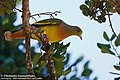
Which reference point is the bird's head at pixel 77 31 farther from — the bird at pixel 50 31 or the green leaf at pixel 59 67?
the green leaf at pixel 59 67

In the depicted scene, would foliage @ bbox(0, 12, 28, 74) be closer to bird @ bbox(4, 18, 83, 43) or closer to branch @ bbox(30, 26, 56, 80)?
bird @ bbox(4, 18, 83, 43)

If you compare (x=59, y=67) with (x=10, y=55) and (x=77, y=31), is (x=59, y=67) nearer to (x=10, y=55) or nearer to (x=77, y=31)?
(x=77, y=31)

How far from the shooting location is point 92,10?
1.64m

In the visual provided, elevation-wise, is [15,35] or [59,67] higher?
[15,35]

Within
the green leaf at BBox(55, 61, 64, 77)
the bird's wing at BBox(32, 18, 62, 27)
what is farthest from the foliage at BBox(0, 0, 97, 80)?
the bird's wing at BBox(32, 18, 62, 27)

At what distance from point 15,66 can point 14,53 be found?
34 centimetres

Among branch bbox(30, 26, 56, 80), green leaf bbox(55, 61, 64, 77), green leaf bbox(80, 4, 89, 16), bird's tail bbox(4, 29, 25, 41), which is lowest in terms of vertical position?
green leaf bbox(55, 61, 64, 77)

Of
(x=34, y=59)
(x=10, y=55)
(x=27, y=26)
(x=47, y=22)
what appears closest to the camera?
(x=27, y=26)

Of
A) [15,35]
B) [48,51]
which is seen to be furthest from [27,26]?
[15,35]

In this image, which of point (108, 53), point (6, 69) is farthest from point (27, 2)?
point (6, 69)

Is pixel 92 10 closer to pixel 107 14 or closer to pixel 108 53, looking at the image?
pixel 107 14

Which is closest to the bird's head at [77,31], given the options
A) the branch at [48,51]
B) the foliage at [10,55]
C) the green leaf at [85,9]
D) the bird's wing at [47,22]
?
the bird's wing at [47,22]

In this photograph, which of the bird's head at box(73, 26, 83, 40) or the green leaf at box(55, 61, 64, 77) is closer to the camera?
the green leaf at box(55, 61, 64, 77)

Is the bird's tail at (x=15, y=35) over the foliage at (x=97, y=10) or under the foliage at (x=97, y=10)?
under
